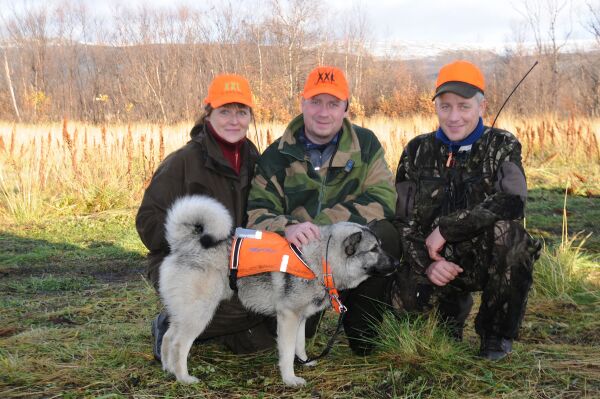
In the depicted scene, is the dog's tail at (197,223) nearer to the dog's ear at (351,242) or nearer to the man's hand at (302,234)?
the man's hand at (302,234)

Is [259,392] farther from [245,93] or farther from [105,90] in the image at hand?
[105,90]

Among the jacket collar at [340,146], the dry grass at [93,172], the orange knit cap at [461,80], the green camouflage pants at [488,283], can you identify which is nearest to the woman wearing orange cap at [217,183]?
the jacket collar at [340,146]

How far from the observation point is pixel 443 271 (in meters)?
3.42

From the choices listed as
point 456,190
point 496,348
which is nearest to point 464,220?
point 456,190

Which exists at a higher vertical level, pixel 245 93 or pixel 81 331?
pixel 245 93

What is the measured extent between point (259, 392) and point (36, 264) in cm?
428

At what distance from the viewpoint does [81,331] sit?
158 inches

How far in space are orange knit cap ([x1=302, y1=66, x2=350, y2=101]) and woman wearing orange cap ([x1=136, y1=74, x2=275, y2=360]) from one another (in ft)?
1.42

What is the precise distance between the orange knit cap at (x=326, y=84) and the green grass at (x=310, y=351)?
4.94 feet

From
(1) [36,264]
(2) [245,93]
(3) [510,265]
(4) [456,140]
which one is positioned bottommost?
(1) [36,264]

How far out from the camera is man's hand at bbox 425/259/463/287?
3412 mm

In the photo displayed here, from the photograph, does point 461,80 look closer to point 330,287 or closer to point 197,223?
point 330,287

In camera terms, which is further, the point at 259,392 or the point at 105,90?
the point at 105,90

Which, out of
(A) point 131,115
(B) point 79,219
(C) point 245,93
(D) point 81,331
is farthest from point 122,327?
(A) point 131,115
